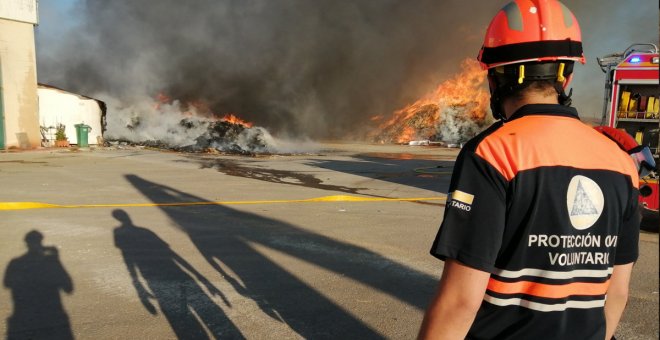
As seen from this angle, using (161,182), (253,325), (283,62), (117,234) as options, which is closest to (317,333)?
(253,325)

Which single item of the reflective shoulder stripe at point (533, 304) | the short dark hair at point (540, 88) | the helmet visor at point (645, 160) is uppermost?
the short dark hair at point (540, 88)

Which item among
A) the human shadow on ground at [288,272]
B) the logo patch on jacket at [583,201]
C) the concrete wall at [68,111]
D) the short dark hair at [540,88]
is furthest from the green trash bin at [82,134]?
the logo patch on jacket at [583,201]

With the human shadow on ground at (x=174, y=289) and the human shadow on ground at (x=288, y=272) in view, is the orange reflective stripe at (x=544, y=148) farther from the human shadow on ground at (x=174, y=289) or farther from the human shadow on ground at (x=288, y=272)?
the human shadow on ground at (x=174, y=289)

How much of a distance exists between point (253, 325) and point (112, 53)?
24819 mm

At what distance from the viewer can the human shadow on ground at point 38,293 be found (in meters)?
2.88

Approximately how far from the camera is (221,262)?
428cm

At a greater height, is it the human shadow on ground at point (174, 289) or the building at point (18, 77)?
the building at point (18, 77)

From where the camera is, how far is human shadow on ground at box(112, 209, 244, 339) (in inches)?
117

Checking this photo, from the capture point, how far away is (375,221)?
6.22 m

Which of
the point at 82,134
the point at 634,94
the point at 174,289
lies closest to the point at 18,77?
the point at 82,134

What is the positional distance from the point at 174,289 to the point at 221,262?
0.74m

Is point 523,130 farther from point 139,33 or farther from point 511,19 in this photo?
point 139,33

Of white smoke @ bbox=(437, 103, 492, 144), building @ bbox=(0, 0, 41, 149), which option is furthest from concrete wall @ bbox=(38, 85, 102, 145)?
white smoke @ bbox=(437, 103, 492, 144)

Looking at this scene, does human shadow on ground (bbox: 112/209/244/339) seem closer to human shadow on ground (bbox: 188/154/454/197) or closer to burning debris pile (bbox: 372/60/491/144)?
human shadow on ground (bbox: 188/154/454/197)
